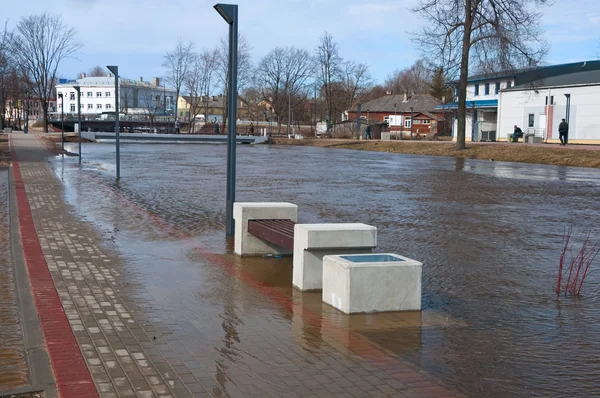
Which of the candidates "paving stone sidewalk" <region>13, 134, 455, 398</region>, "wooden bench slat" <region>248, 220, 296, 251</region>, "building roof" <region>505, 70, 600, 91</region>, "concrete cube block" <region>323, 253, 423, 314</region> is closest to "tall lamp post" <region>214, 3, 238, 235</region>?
"wooden bench slat" <region>248, 220, 296, 251</region>

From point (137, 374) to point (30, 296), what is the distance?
2.67 m

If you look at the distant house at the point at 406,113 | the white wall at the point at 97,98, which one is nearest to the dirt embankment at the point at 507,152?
the distant house at the point at 406,113

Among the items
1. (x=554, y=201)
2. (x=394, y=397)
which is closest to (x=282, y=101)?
(x=554, y=201)

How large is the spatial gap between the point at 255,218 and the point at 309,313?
2.99 m

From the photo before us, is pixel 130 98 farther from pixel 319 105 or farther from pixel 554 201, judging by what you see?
pixel 554 201

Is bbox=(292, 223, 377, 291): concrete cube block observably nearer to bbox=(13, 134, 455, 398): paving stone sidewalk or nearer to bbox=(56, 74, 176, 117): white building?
bbox=(13, 134, 455, 398): paving stone sidewalk

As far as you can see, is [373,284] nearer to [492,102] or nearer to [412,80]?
[492,102]

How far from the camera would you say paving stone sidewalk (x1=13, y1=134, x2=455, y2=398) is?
4738 mm

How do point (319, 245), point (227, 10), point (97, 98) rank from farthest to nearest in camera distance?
point (97, 98), point (227, 10), point (319, 245)

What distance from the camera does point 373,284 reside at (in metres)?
6.71

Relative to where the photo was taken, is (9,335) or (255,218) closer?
(9,335)

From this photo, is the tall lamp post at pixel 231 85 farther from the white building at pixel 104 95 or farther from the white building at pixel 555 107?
the white building at pixel 104 95

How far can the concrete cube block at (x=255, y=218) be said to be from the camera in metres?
9.53

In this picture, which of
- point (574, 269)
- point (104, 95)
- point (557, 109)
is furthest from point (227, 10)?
point (104, 95)
